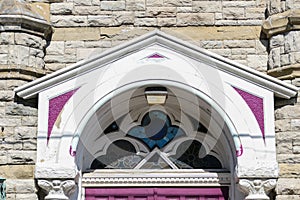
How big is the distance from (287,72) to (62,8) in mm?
3126

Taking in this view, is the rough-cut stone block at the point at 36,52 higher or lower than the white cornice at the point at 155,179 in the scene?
higher

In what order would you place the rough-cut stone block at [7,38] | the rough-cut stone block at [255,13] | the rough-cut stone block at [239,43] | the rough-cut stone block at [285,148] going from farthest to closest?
the rough-cut stone block at [255,13], the rough-cut stone block at [239,43], the rough-cut stone block at [7,38], the rough-cut stone block at [285,148]

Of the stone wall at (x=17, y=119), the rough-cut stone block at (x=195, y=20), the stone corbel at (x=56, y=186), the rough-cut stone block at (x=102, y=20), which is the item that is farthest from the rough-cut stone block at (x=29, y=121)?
the rough-cut stone block at (x=195, y=20)

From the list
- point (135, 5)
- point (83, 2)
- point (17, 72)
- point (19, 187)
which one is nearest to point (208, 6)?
point (135, 5)

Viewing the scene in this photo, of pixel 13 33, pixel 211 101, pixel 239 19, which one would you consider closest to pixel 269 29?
pixel 239 19

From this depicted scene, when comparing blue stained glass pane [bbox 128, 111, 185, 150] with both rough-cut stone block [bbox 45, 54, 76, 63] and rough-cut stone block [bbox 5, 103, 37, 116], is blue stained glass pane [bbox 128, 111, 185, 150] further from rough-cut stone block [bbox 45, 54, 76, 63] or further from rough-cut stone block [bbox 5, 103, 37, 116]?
rough-cut stone block [bbox 5, 103, 37, 116]

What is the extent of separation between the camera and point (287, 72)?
8.67m

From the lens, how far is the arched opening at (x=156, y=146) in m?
8.91

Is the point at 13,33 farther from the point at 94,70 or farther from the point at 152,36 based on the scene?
the point at 152,36

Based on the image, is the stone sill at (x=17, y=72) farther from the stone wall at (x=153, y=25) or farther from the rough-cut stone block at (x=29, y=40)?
the stone wall at (x=153, y=25)

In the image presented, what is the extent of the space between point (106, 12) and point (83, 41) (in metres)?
0.51

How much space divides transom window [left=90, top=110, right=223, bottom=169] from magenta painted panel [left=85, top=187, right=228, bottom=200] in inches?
13.5

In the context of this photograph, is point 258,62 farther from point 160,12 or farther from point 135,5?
point 135,5

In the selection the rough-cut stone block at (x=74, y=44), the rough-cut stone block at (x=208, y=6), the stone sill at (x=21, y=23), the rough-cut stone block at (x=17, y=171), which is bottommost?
the rough-cut stone block at (x=17, y=171)
